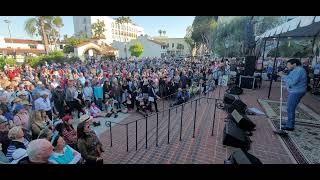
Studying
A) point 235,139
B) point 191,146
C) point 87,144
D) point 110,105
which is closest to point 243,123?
point 235,139

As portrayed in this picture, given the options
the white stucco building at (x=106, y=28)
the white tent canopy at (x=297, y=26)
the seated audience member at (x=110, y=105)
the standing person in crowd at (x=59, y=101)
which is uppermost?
the white stucco building at (x=106, y=28)

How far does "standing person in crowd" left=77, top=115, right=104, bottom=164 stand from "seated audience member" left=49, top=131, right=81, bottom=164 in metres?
0.21

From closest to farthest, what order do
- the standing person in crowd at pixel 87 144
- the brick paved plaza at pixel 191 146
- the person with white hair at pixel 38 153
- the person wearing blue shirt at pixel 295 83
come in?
the person with white hair at pixel 38 153
the standing person in crowd at pixel 87 144
the brick paved plaza at pixel 191 146
the person wearing blue shirt at pixel 295 83

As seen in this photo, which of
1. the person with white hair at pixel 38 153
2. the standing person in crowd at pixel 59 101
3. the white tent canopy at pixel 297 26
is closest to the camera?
the person with white hair at pixel 38 153

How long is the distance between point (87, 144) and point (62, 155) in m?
0.55

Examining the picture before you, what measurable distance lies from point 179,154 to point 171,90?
303 inches

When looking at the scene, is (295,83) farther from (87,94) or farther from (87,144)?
(87,94)

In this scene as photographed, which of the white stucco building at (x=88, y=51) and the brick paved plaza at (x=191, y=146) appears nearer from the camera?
the brick paved plaza at (x=191, y=146)

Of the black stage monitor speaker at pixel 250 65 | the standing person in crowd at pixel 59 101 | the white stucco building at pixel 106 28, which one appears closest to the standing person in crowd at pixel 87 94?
the standing person in crowd at pixel 59 101

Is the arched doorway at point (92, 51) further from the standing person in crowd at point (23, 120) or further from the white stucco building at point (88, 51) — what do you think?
the standing person in crowd at point (23, 120)

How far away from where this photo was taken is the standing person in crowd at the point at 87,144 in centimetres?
369
